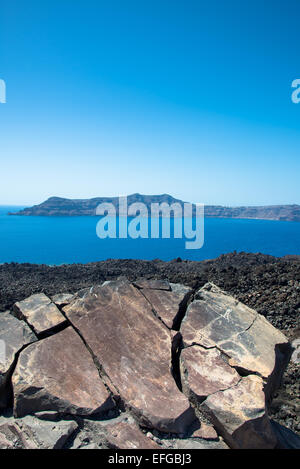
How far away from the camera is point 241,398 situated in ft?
16.4

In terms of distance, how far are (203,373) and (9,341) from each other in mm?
3688

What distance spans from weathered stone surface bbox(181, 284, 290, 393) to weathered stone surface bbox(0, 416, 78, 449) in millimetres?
2655

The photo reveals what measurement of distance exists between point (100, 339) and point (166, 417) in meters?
1.88

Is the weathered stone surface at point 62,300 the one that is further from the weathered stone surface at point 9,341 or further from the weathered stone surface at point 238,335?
the weathered stone surface at point 238,335

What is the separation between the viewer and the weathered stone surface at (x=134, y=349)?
4.87 metres

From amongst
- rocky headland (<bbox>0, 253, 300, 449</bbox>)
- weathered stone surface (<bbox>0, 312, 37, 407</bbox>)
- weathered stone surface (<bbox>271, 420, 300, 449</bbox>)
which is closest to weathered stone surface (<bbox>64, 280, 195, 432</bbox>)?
rocky headland (<bbox>0, 253, 300, 449</bbox>)

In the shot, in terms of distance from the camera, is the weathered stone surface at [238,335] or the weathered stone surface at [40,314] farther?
the weathered stone surface at [40,314]

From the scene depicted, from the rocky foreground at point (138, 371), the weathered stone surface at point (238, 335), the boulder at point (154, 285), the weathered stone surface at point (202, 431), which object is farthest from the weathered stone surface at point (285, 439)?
the boulder at point (154, 285)

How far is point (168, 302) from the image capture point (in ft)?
22.3

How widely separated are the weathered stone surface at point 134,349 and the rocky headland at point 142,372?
0.06 feet

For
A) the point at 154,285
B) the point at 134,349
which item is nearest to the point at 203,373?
the point at 134,349

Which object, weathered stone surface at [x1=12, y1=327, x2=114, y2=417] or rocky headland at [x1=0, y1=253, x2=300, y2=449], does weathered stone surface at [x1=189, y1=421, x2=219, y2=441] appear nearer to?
rocky headland at [x1=0, y1=253, x2=300, y2=449]

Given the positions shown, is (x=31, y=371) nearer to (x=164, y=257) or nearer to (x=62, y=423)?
(x=62, y=423)
